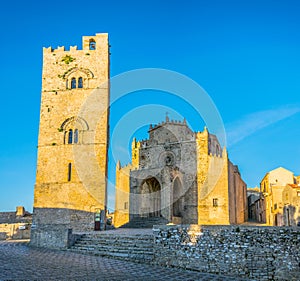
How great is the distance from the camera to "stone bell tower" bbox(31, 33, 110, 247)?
2652 centimetres

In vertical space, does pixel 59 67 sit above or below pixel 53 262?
above

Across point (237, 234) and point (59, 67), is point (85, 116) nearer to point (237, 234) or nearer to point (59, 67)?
point (59, 67)

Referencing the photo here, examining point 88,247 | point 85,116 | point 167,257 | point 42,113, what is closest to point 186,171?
point 85,116

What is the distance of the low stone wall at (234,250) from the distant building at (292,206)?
17.2 m

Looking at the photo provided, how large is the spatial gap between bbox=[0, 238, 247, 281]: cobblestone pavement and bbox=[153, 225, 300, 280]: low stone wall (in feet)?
1.73

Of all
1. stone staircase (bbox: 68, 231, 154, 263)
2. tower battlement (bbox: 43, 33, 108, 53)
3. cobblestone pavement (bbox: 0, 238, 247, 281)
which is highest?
tower battlement (bbox: 43, 33, 108, 53)

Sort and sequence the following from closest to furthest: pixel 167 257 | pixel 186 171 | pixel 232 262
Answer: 1. pixel 232 262
2. pixel 167 257
3. pixel 186 171

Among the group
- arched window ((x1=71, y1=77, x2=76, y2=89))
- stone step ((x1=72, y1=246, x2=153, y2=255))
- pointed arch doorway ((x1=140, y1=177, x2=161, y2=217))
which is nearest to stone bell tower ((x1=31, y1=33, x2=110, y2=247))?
arched window ((x1=71, y1=77, x2=76, y2=89))

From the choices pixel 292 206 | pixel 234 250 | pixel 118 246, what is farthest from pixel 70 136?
pixel 234 250

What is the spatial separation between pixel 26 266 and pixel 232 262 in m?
7.12

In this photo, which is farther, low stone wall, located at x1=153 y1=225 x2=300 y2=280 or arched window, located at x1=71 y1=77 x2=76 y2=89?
arched window, located at x1=71 y1=77 x2=76 y2=89

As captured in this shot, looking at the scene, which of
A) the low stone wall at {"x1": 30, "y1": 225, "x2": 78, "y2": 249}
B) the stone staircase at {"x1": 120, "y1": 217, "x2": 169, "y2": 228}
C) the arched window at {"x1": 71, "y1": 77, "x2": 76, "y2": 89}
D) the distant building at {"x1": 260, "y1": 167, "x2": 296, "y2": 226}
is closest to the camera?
the low stone wall at {"x1": 30, "y1": 225, "x2": 78, "y2": 249}

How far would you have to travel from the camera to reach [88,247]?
1711cm

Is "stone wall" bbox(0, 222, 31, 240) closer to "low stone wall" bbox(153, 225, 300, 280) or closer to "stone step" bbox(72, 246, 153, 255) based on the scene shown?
"stone step" bbox(72, 246, 153, 255)
